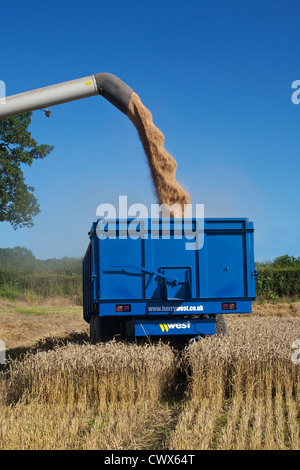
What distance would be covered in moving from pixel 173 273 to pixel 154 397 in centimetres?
204

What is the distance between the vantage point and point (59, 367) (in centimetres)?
672

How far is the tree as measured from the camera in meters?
22.8

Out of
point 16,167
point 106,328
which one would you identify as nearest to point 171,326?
point 106,328

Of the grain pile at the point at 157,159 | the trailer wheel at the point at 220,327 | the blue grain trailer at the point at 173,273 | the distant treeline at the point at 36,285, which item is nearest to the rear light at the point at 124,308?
the blue grain trailer at the point at 173,273

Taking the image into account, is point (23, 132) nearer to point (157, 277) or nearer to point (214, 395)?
point (157, 277)

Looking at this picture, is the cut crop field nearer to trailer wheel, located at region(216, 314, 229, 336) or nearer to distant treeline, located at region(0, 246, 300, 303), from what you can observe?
trailer wheel, located at region(216, 314, 229, 336)

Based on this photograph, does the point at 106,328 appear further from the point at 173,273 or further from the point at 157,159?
the point at 157,159

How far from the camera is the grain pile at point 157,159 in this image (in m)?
9.19

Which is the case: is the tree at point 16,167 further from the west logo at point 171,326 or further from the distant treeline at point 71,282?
the west logo at point 171,326

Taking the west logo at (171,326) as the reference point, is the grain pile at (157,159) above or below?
above

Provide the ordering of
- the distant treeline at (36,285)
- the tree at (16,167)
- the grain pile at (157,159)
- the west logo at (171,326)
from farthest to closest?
the distant treeline at (36,285) < the tree at (16,167) < the grain pile at (157,159) < the west logo at (171,326)

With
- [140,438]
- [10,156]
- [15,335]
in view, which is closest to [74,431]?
[140,438]

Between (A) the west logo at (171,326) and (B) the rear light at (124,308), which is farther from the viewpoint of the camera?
(A) the west logo at (171,326)

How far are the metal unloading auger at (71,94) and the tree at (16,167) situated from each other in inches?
551
